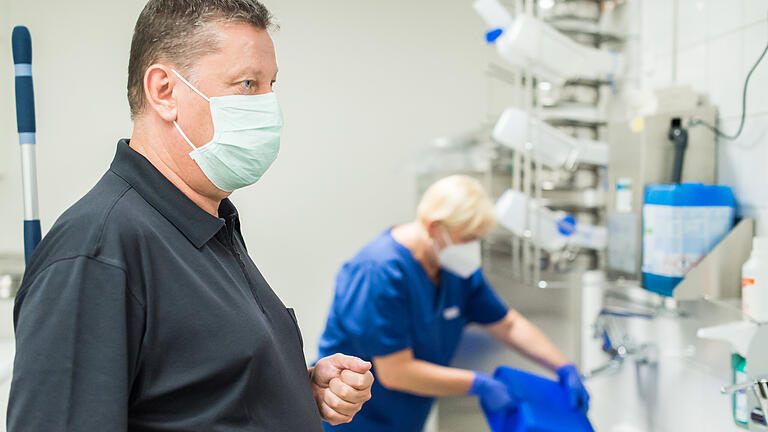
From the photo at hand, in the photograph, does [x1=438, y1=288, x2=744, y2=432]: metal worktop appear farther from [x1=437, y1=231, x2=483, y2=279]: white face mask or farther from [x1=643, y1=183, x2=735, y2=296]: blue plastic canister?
[x1=437, y1=231, x2=483, y2=279]: white face mask

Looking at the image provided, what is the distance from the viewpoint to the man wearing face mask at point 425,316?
1.69 metres

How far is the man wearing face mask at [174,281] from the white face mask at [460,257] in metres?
0.99

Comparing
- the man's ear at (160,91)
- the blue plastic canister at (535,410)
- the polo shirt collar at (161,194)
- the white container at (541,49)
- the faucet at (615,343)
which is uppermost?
the white container at (541,49)

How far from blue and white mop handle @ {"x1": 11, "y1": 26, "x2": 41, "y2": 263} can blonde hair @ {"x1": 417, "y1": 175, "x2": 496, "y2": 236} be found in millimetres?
1123

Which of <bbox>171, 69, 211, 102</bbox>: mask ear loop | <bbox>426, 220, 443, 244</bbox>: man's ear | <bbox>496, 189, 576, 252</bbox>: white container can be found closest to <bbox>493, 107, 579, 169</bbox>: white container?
<bbox>496, 189, 576, 252</bbox>: white container

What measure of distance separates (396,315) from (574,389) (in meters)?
0.56

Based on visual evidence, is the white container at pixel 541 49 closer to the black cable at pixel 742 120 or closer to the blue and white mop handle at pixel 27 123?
the black cable at pixel 742 120

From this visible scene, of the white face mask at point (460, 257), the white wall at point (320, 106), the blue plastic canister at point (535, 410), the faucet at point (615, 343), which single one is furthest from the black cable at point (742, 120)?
the white wall at point (320, 106)

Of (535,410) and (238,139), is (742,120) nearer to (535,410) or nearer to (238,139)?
(535,410)

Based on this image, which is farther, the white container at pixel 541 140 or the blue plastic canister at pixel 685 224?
the white container at pixel 541 140

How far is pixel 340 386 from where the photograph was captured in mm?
867

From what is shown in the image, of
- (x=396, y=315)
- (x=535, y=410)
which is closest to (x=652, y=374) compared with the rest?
(x=535, y=410)

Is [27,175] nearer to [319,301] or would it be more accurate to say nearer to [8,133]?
[8,133]

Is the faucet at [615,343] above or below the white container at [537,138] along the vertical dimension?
below
